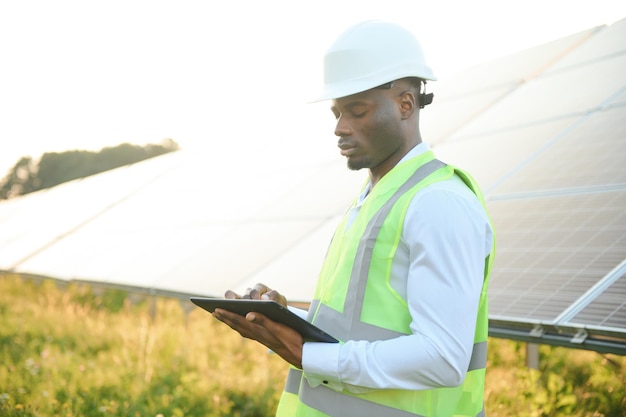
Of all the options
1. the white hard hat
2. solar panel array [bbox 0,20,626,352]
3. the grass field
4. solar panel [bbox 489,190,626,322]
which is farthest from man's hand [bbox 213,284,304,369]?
the grass field

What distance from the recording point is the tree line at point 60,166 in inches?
2859

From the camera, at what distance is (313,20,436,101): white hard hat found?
2.40 metres

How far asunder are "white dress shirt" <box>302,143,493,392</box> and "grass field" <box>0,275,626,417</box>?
10.7 ft

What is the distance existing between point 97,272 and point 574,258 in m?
7.38

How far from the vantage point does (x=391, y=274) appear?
2.24 m

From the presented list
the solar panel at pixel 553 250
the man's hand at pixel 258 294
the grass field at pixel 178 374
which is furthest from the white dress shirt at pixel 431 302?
the grass field at pixel 178 374

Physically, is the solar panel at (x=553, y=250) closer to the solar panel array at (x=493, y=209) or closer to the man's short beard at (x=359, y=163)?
the solar panel array at (x=493, y=209)

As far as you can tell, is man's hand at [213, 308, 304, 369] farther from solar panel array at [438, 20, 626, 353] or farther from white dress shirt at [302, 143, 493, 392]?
solar panel array at [438, 20, 626, 353]

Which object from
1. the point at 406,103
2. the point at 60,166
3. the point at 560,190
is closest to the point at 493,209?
the point at 560,190

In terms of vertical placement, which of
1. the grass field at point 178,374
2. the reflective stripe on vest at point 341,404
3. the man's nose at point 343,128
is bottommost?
the grass field at point 178,374

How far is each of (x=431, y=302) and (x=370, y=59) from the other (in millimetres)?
880

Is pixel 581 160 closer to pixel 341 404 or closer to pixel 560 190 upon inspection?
pixel 560 190

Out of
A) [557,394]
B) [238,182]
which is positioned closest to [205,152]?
[238,182]

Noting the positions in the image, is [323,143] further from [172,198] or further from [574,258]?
[574,258]
